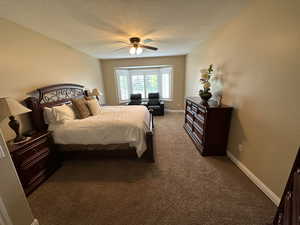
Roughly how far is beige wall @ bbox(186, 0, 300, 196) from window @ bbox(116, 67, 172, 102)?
360cm

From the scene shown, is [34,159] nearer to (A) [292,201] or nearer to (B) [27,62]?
(B) [27,62]

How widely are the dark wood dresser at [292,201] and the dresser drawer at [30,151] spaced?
2.88m

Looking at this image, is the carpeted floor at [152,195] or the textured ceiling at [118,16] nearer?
the carpeted floor at [152,195]

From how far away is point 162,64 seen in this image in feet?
17.4

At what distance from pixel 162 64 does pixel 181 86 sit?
1.27 m

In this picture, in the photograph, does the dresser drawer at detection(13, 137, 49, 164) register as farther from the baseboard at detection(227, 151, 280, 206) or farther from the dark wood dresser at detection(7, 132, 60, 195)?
the baseboard at detection(227, 151, 280, 206)

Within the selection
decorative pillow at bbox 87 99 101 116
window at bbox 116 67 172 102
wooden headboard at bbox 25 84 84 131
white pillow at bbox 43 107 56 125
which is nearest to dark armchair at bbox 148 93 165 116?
window at bbox 116 67 172 102

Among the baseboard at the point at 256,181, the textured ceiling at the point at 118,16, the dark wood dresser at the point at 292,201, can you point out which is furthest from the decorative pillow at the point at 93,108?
the dark wood dresser at the point at 292,201

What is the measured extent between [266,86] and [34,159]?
3.43m

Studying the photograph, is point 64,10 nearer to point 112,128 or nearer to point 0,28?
point 0,28

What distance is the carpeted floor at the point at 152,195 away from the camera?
1397 millimetres

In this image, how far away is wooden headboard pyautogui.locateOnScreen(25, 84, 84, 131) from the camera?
7.26 feet

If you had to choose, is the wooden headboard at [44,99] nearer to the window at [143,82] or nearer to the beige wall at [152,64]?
the beige wall at [152,64]

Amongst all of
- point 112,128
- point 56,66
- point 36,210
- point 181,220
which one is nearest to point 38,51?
point 56,66
